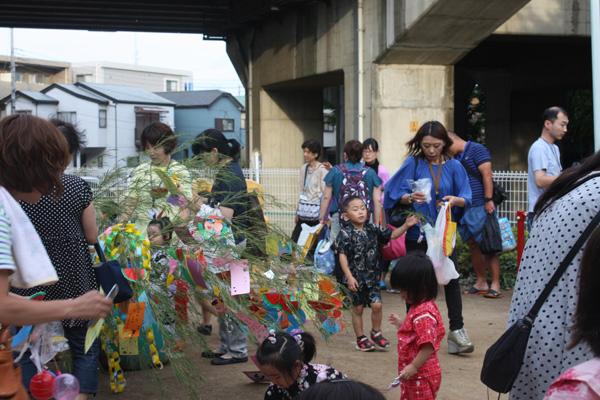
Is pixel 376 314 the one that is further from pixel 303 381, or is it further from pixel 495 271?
pixel 495 271

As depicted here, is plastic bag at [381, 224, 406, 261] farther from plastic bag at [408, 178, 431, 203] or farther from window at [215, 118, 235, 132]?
window at [215, 118, 235, 132]

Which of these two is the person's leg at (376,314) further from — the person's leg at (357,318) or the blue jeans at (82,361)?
the blue jeans at (82,361)

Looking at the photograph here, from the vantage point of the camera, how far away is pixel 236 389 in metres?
5.14

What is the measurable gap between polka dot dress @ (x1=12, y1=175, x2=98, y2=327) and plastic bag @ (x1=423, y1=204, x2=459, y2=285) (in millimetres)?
2807

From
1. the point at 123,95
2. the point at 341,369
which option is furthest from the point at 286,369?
the point at 123,95

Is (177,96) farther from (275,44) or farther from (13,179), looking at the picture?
(13,179)

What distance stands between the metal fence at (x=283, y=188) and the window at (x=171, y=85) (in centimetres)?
6795

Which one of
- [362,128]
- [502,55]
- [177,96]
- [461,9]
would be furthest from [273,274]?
[177,96]

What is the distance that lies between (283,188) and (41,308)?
1253cm

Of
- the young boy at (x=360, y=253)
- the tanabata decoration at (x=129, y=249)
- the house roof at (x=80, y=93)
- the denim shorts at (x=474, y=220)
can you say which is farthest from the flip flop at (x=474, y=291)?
the house roof at (x=80, y=93)

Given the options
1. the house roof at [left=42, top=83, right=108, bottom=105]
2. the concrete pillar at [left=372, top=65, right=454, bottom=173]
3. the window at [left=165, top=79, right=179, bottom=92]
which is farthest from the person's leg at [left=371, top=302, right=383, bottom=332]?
the window at [left=165, top=79, right=179, bottom=92]

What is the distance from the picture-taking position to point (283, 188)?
15031 mm

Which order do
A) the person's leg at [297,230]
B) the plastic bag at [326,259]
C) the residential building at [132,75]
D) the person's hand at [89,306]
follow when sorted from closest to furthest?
the person's hand at [89,306]
the plastic bag at [326,259]
the person's leg at [297,230]
the residential building at [132,75]

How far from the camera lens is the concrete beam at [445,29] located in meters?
13.1
